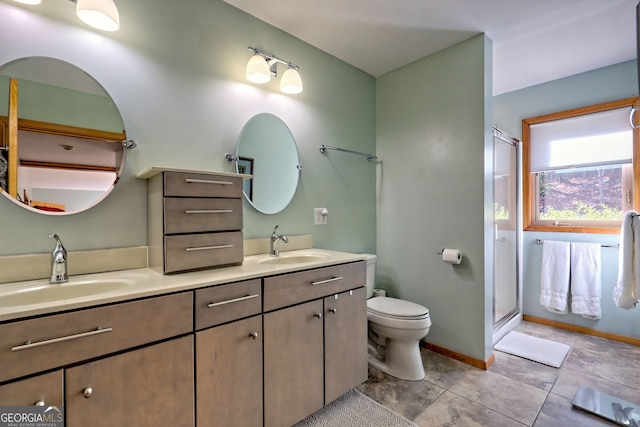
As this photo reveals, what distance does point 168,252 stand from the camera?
4.22 feet

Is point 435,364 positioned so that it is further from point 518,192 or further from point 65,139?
point 65,139

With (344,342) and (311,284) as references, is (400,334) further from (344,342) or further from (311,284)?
(311,284)

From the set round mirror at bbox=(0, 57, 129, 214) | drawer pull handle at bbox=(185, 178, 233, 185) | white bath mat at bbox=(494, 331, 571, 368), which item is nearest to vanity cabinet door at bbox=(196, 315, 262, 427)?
drawer pull handle at bbox=(185, 178, 233, 185)

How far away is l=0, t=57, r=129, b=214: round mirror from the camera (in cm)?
122

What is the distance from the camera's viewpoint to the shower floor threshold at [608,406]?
158 cm

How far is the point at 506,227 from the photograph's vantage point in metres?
2.94

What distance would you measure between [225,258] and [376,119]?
2.05 m

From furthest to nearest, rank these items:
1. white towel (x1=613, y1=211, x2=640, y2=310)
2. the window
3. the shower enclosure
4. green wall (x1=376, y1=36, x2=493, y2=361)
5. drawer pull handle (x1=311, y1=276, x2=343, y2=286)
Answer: the shower enclosure, the window, green wall (x1=376, y1=36, x2=493, y2=361), white towel (x1=613, y1=211, x2=640, y2=310), drawer pull handle (x1=311, y1=276, x2=343, y2=286)

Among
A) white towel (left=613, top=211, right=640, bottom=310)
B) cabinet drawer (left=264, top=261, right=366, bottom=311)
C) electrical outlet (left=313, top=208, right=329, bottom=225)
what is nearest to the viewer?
cabinet drawer (left=264, top=261, right=366, bottom=311)

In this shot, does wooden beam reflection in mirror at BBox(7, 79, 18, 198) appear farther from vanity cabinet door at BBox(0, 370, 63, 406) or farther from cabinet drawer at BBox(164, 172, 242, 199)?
vanity cabinet door at BBox(0, 370, 63, 406)

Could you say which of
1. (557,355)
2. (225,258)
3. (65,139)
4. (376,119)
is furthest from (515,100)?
(65,139)

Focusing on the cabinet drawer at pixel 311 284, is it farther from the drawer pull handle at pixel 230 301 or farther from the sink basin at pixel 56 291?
the sink basin at pixel 56 291

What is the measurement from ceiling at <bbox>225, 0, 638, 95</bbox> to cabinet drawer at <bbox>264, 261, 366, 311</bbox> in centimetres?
157

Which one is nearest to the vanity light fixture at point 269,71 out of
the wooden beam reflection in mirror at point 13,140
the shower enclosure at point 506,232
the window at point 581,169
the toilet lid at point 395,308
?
the wooden beam reflection in mirror at point 13,140
